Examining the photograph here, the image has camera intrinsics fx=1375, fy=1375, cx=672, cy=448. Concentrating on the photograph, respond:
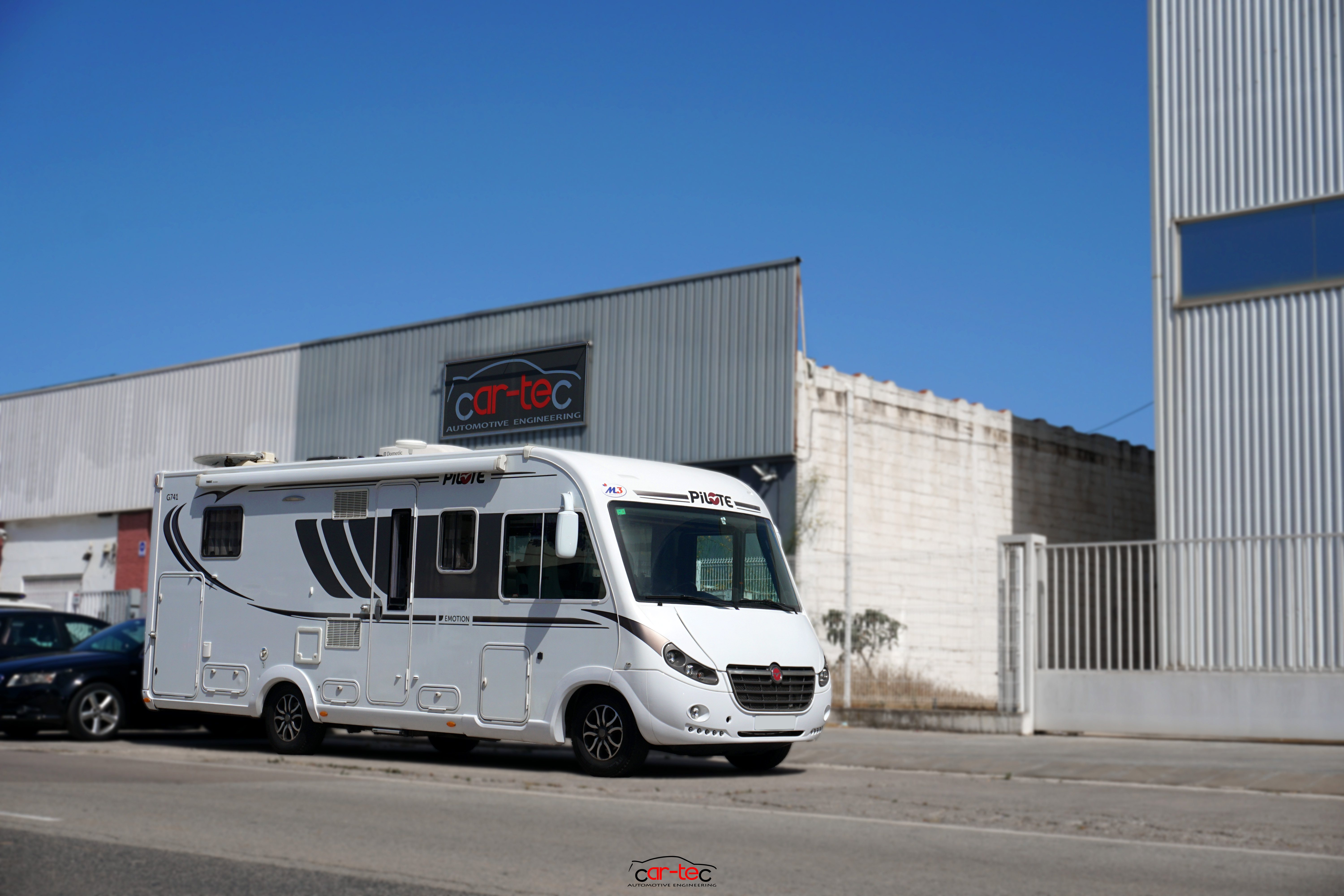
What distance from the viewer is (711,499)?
39.3ft

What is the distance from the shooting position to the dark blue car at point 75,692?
14406 millimetres

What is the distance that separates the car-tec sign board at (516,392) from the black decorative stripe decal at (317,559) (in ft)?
35.1

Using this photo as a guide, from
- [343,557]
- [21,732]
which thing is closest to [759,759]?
[343,557]

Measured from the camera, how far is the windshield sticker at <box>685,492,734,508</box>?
38.9ft

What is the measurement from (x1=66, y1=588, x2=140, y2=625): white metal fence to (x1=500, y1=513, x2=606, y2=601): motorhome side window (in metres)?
16.0

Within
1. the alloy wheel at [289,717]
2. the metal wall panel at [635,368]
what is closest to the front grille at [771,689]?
the alloy wheel at [289,717]

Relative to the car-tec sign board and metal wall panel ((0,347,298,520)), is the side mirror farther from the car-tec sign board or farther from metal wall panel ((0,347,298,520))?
metal wall panel ((0,347,298,520))

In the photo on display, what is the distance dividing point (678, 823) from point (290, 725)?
6.13 metres

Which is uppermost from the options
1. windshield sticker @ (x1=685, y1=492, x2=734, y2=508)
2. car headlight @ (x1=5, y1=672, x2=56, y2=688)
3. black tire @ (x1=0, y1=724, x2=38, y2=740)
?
windshield sticker @ (x1=685, y1=492, x2=734, y2=508)

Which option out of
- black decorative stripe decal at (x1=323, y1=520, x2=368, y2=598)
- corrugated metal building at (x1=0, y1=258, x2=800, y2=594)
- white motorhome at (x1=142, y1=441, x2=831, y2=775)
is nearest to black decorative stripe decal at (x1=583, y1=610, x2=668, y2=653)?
white motorhome at (x1=142, y1=441, x2=831, y2=775)

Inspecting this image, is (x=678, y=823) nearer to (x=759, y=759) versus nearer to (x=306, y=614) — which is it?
(x=759, y=759)

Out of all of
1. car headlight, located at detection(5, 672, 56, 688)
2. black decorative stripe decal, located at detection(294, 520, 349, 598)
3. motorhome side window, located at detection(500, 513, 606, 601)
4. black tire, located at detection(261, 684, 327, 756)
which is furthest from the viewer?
car headlight, located at detection(5, 672, 56, 688)

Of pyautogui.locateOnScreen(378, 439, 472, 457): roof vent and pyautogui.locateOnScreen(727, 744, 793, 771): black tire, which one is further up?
pyautogui.locateOnScreen(378, 439, 472, 457): roof vent

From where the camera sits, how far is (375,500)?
12852 millimetres
